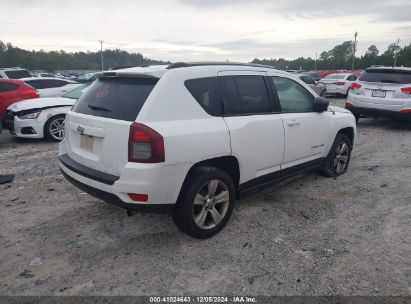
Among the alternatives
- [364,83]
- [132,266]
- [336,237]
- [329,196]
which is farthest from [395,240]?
[364,83]

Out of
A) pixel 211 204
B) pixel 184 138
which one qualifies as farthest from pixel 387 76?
pixel 184 138

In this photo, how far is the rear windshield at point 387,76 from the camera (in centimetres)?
913

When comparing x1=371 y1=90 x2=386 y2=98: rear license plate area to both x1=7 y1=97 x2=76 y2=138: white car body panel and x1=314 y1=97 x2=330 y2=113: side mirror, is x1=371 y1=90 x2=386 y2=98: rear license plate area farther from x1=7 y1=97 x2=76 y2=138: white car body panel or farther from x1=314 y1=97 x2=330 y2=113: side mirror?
x1=7 y1=97 x2=76 y2=138: white car body panel

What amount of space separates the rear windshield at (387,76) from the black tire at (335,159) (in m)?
4.62

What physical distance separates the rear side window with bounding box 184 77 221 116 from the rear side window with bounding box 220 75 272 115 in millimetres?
111

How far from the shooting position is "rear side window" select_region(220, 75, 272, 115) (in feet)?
12.2

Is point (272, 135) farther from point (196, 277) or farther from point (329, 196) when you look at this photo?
point (196, 277)

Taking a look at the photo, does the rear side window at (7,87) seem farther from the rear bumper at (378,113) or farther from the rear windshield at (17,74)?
the rear bumper at (378,113)

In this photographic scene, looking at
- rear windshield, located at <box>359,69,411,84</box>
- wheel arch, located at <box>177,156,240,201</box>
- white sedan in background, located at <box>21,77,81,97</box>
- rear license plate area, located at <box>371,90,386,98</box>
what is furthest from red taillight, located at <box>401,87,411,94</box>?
white sedan in background, located at <box>21,77,81,97</box>

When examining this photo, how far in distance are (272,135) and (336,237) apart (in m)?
1.34

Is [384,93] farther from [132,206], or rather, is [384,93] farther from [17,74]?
[17,74]

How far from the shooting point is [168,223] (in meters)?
4.01

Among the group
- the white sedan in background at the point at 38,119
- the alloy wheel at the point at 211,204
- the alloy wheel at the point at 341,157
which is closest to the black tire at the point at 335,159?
the alloy wheel at the point at 341,157

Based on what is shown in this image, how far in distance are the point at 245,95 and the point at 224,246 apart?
5.57 ft
